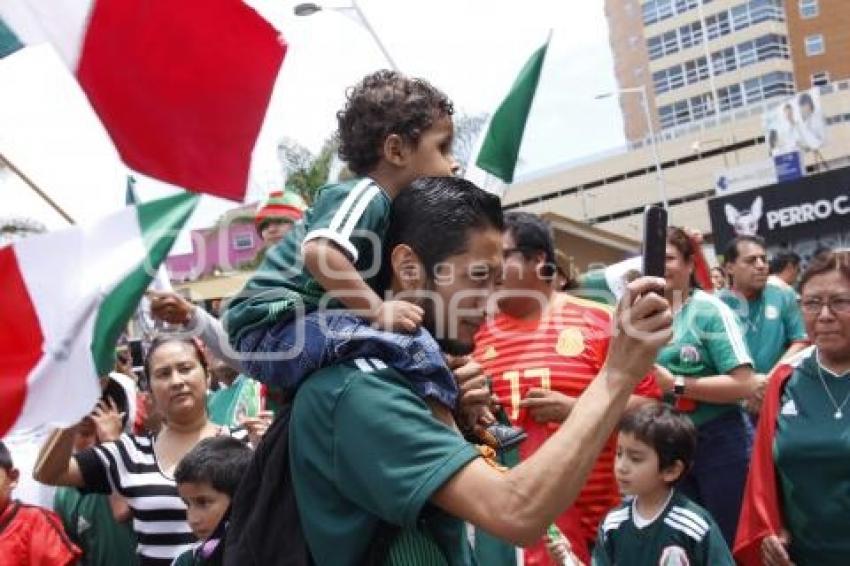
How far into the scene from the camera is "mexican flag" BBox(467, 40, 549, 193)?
433 centimetres

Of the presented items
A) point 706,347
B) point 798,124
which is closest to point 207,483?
point 706,347

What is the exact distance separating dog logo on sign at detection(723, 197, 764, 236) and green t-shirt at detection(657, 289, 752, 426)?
921 centimetres

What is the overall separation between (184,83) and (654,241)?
144 centimetres

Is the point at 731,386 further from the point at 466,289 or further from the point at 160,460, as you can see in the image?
the point at 466,289

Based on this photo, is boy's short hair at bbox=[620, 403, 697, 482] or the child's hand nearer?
the child's hand

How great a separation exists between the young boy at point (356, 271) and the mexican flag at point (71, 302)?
1.22 feet

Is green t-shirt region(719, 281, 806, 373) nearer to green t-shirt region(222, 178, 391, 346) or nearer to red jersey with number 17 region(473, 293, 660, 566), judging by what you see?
red jersey with number 17 region(473, 293, 660, 566)

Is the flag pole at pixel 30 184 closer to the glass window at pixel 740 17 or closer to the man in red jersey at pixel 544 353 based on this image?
the man in red jersey at pixel 544 353

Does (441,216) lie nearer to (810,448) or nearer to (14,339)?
(14,339)

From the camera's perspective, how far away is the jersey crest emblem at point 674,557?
3.77 metres

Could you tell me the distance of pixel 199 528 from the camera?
3.43 m

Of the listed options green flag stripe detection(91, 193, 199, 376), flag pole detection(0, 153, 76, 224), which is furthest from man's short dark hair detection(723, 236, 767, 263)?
flag pole detection(0, 153, 76, 224)

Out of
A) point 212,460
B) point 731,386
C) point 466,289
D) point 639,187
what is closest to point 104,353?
point 212,460

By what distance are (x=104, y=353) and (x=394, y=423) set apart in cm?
129
